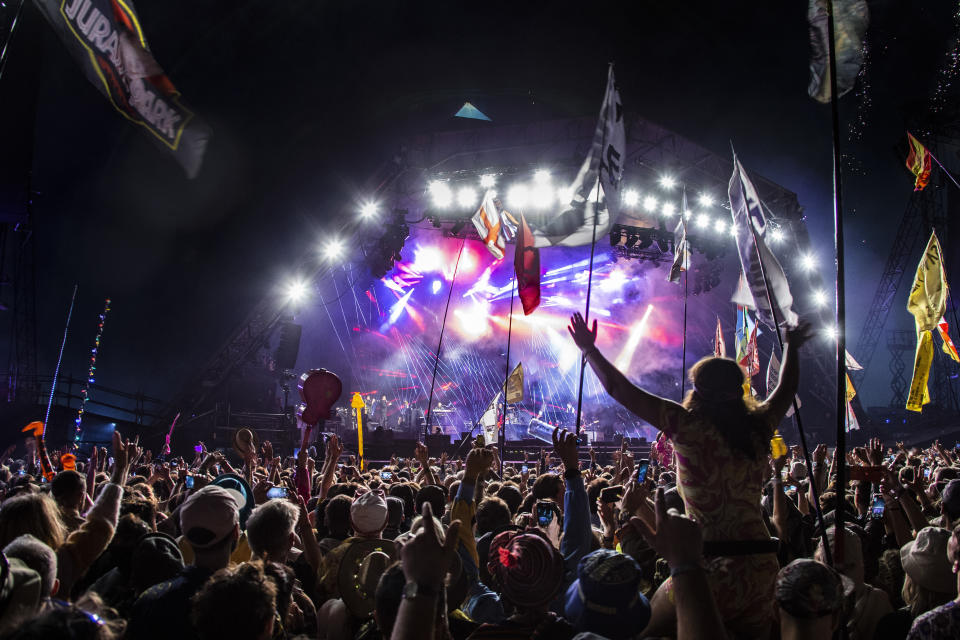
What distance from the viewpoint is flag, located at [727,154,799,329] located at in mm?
5668

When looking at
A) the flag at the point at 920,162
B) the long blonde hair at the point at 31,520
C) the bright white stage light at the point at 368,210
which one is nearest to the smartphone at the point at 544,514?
the long blonde hair at the point at 31,520

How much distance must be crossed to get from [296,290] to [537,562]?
22.4m

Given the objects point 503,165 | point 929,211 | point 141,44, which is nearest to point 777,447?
point 141,44

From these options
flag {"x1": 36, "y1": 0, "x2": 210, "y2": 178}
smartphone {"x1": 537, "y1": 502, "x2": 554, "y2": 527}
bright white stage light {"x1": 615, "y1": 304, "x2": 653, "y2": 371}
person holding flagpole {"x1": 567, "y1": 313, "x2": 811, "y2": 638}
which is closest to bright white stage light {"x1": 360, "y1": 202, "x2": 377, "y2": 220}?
→ flag {"x1": 36, "y1": 0, "x2": 210, "y2": 178}

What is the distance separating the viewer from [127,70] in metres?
5.70

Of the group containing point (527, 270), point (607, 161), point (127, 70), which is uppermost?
point (127, 70)

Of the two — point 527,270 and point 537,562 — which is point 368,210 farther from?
point 537,562

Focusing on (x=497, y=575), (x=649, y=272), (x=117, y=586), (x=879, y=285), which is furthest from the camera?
(x=649, y=272)

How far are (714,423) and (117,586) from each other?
2950 millimetres

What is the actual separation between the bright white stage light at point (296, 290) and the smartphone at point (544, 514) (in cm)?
2078

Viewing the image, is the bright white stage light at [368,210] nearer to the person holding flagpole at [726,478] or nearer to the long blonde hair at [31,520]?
the long blonde hair at [31,520]

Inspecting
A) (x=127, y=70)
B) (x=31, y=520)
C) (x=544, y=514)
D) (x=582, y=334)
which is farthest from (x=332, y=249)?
(x=582, y=334)

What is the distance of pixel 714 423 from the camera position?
8.11ft

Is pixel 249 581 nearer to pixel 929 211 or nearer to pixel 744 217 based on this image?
pixel 744 217
